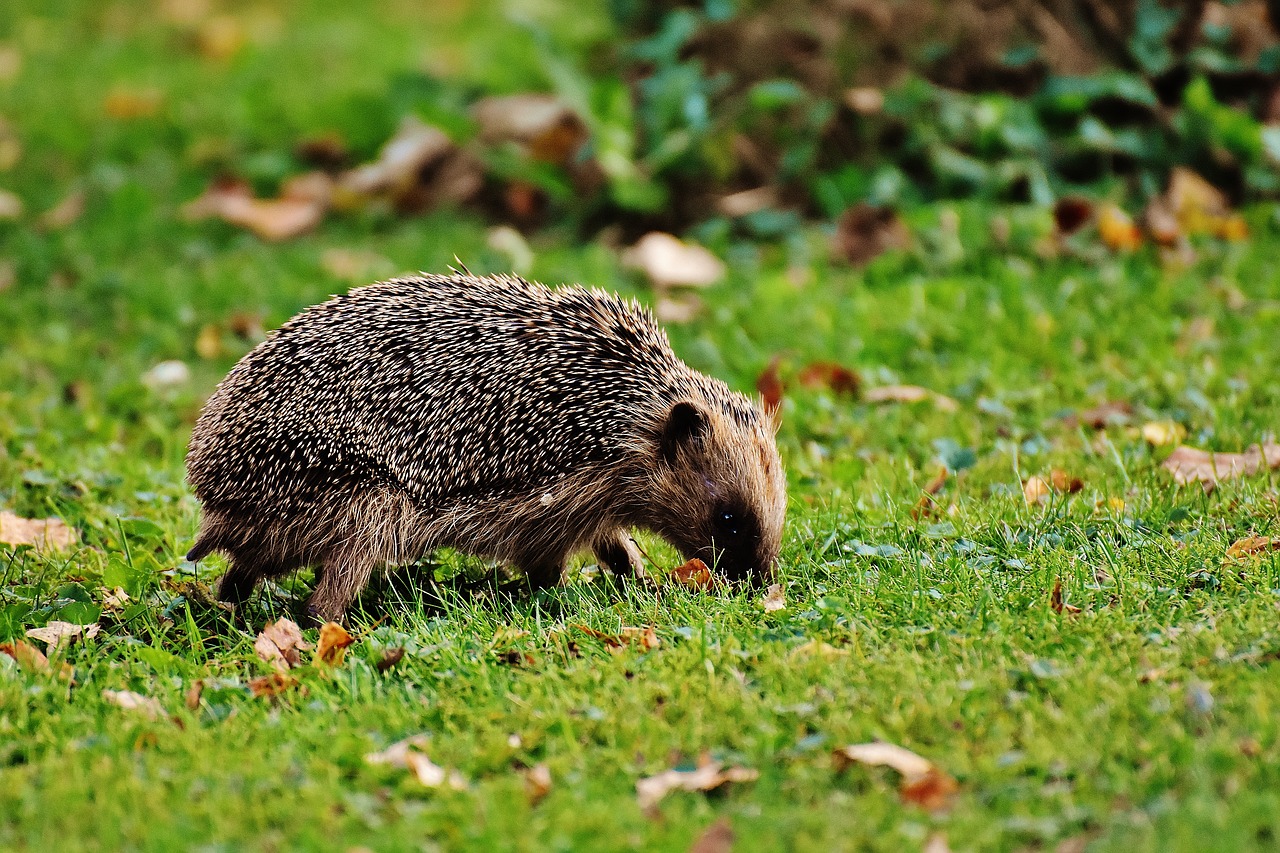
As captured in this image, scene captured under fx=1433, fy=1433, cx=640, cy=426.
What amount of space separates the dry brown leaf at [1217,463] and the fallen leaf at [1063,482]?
0.37 m

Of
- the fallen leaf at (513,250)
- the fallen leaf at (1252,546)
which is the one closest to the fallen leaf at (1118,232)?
the fallen leaf at (513,250)

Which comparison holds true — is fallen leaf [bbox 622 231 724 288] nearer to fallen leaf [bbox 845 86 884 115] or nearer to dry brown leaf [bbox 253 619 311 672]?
fallen leaf [bbox 845 86 884 115]

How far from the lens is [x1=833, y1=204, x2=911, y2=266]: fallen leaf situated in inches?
354

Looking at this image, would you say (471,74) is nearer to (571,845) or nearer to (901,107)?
(901,107)

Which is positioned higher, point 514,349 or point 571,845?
point 514,349

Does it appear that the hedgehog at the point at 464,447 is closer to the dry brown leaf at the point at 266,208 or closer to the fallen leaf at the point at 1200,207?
the fallen leaf at the point at 1200,207

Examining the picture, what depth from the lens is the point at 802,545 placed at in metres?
5.48

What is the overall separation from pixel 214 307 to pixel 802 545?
4728 mm

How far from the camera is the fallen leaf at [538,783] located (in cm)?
378

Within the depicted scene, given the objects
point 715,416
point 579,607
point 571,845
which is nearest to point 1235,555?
point 715,416

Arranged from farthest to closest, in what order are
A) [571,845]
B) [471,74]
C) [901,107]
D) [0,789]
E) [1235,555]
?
[471,74] → [901,107] → [1235,555] → [0,789] → [571,845]

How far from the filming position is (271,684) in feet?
14.9

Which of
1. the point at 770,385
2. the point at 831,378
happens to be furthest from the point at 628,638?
the point at 831,378

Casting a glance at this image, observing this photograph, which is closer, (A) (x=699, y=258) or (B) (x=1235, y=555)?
(B) (x=1235, y=555)
